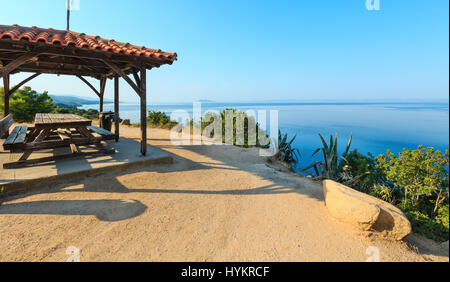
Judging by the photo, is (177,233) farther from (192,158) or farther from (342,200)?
(192,158)

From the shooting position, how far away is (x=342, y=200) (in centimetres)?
301

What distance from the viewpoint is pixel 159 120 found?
46.6ft

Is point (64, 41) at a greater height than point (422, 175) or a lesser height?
greater

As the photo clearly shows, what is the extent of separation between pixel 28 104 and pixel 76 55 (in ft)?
54.1

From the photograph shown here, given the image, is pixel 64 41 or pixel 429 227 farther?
pixel 64 41

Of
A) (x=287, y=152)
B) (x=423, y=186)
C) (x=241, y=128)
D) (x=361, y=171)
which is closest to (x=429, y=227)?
(x=423, y=186)

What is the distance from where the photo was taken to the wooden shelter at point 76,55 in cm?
363

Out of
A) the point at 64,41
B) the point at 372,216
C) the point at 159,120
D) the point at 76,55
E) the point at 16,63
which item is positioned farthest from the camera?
the point at 159,120

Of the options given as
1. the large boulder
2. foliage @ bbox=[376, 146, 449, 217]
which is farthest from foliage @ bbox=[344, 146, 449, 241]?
the large boulder

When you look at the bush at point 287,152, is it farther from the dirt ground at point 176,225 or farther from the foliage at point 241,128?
the dirt ground at point 176,225

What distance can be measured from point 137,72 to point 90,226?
419 cm

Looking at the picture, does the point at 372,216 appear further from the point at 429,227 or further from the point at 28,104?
the point at 28,104
